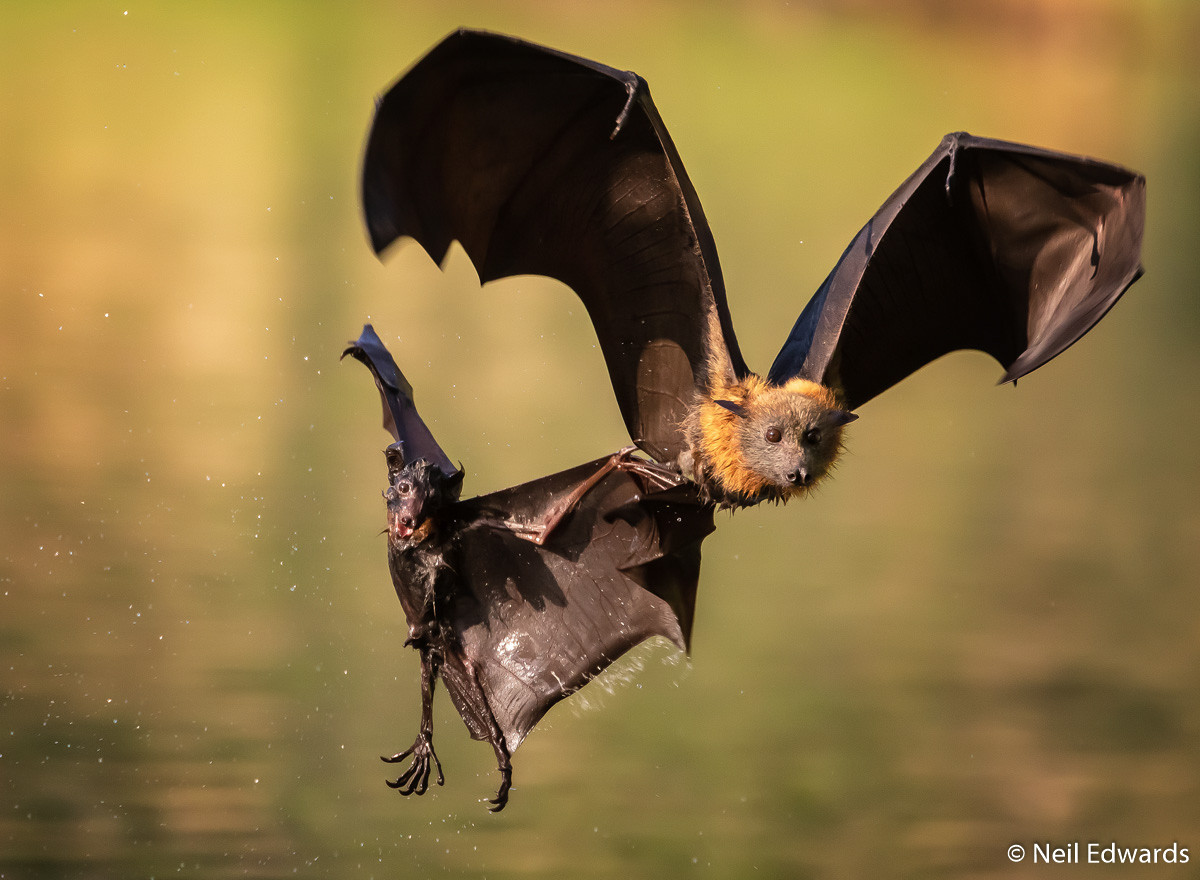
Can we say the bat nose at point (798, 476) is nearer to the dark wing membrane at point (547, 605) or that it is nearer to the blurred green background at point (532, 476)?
the dark wing membrane at point (547, 605)

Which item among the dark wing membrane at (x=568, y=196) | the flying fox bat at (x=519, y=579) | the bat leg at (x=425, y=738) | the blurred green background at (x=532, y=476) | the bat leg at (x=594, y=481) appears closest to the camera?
the dark wing membrane at (x=568, y=196)

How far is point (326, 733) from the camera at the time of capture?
144 inches

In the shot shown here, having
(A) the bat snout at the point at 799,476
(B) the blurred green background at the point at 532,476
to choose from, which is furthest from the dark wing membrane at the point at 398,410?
(B) the blurred green background at the point at 532,476

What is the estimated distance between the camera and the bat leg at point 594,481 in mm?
2289

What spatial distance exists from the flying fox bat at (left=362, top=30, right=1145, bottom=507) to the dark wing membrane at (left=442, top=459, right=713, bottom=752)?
0.74 feet

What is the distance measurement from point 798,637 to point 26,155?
9.18 feet

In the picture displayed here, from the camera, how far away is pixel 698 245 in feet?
7.23

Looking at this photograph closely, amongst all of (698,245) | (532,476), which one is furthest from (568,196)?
(532,476)

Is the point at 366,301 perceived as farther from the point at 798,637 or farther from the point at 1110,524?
the point at 1110,524

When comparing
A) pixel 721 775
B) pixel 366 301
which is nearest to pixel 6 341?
pixel 366 301

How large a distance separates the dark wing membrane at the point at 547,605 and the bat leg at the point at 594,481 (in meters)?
0.04

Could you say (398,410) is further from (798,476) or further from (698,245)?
(798,476)

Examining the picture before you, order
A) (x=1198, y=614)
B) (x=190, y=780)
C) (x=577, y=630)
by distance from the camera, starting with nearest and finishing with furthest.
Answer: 1. (x=577, y=630)
2. (x=190, y=780)
3. (x=1198, y=614)

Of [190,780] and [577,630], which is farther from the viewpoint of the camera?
[190,780]
